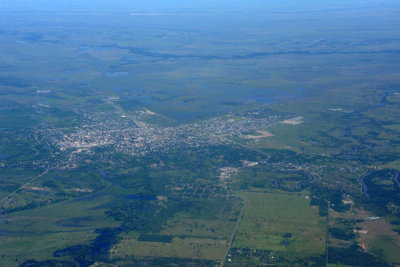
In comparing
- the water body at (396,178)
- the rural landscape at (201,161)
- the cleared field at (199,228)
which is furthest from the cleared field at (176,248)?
the water body at (396,178)

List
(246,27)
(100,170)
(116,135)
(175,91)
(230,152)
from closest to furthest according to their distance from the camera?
(100,170), (230,152), (116,135), (175,91), (246,27)

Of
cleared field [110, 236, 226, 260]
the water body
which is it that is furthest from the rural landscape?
the water body

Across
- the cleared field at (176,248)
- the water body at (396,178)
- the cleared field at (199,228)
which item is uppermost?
the water body at (396,178)

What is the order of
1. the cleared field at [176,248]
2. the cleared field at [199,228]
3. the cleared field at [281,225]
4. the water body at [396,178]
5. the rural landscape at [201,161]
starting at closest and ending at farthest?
the cleared field at [176,248], the cleared field at [281,225], the rural landscape at [201,161], the cleared field at [199,228], the water body at [396,178]

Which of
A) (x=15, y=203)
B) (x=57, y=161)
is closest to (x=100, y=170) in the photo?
(x=57, y=161)

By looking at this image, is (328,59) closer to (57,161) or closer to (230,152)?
(230,152)

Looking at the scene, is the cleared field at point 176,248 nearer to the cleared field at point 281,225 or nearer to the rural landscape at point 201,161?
the rural landscape at point 201,161

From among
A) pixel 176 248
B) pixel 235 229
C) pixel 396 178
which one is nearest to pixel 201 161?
pixel 235 229
